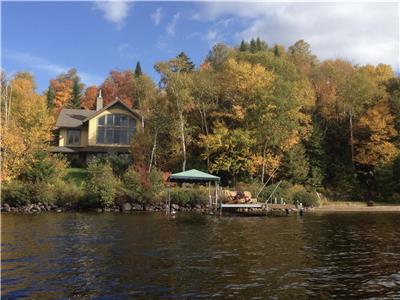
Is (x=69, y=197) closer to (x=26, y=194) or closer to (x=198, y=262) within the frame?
(x=26, y=194)

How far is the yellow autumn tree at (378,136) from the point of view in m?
50.3

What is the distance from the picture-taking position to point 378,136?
167ft

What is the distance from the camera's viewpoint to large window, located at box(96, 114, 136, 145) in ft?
200

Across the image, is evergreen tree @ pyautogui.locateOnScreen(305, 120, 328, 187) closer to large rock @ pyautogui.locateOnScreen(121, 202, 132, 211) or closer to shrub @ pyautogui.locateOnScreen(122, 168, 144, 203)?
shrub @ pyautogui.locateOnScreen(122, 168, 144, 203)

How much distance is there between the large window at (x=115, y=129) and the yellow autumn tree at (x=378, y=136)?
30.8 meters

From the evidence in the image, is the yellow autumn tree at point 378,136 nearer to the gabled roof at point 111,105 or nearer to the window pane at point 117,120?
the gabled roof at point 111,105

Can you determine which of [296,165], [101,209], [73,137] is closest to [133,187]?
[101,209]

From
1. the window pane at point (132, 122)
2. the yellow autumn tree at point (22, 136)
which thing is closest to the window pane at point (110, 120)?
the window pane at point (132, 122)

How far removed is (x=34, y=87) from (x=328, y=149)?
59.2 m

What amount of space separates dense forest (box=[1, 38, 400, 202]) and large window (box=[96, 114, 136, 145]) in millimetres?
4956

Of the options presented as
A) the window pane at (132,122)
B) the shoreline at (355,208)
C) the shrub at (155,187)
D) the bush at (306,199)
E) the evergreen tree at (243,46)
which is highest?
the evergreen tree at (243,46)

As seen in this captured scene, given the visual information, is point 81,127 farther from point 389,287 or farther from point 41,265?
point 389,287

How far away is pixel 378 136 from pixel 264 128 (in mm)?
13674

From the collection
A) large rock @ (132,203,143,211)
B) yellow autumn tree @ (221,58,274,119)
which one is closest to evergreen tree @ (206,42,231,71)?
yellow autumn tree @ (221,58,274,119)
